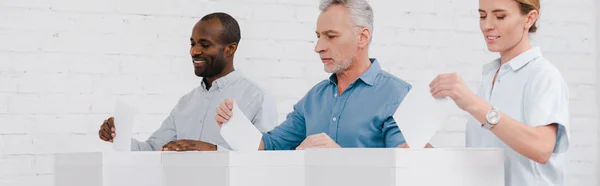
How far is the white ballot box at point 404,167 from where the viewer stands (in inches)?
65.3

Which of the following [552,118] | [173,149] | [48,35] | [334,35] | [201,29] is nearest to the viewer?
[552,118]

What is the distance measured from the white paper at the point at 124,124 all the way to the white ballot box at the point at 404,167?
774mm

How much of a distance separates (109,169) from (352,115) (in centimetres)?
59

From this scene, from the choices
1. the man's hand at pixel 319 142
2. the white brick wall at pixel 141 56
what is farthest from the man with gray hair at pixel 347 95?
the white brick wall at pixel 141 56

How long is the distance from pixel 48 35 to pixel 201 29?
0.63 metres

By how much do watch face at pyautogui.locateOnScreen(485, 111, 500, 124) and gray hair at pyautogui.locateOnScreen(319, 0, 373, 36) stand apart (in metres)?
0.82

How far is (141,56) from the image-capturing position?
356 centimetres

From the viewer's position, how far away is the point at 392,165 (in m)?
1.65

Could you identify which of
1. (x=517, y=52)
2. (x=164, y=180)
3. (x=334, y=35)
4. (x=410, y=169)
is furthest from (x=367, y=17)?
(x=410, y=169)

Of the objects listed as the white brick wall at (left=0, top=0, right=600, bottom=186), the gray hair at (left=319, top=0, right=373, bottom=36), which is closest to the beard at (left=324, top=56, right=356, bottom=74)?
the gray hair at (left=319, top=0, right=373, bottom=36)

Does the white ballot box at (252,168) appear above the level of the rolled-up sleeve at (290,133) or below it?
below

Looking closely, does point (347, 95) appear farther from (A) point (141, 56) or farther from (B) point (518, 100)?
(A) point (141, 56)

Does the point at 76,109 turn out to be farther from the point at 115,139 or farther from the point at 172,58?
the point at 115,139

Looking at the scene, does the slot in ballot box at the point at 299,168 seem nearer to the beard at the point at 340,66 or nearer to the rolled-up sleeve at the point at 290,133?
the rolled-up sleeve at the point at 290,133
